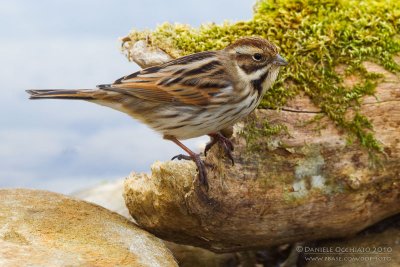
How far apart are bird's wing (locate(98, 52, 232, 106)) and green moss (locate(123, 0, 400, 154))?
16.2 inches

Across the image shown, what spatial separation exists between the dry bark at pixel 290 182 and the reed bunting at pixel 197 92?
21 centimetres

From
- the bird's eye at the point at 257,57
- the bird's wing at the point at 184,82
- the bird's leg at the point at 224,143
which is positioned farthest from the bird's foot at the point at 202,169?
the bird's eye at the point at 257,57

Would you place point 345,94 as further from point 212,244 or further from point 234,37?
A: point 212,244

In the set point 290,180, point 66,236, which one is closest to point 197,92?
point 290,180

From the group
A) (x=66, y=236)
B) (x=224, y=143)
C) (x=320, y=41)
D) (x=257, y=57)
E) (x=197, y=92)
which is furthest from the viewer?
(x=320, y=41)

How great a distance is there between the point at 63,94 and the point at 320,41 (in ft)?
8.20

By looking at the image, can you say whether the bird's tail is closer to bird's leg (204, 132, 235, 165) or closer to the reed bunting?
the reed bunting

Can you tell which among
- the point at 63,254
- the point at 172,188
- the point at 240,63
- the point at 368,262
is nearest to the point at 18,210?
the point at 63,254

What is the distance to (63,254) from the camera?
217 inches

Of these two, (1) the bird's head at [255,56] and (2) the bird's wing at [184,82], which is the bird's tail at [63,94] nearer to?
(2) the bird's wing at [184,82]

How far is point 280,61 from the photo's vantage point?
20.0 feet

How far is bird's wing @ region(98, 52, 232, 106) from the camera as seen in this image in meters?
6.28

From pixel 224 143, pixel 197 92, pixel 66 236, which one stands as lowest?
pixel 66 236

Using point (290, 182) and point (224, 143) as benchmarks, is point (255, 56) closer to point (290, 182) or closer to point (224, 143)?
point (224, 143)
